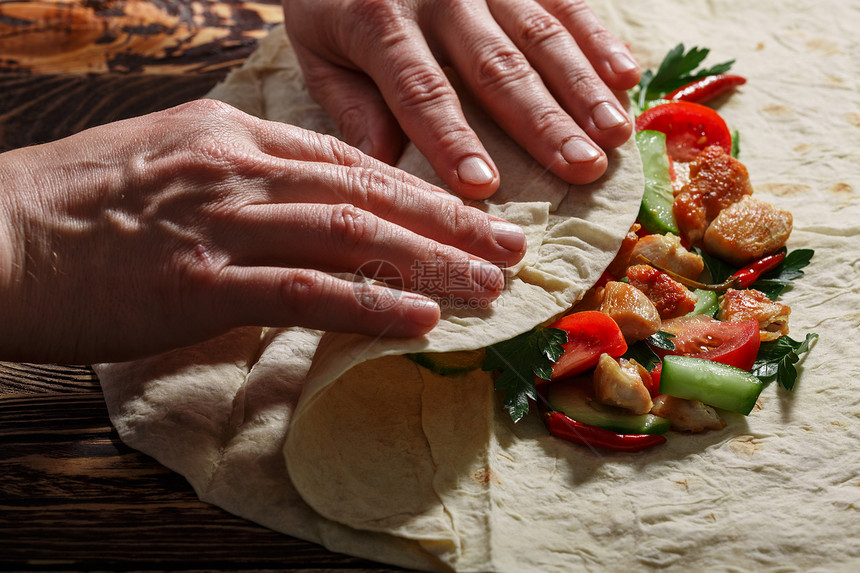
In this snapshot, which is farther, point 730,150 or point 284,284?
point 730,150

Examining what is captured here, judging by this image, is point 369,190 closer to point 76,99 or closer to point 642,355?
point 642,355

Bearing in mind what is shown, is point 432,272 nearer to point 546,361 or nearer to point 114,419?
point 546,361

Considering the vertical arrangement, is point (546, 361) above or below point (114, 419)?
above

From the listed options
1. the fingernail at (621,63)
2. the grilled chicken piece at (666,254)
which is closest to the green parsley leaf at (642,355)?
the grilled chicken piece at (666,254)

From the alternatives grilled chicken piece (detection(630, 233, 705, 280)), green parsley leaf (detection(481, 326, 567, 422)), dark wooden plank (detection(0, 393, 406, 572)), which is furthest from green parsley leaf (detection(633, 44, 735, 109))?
dark wooden plank (detection(0, 393, 406, 572))

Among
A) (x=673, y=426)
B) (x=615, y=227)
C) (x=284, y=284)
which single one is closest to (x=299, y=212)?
(x=284, y=284)

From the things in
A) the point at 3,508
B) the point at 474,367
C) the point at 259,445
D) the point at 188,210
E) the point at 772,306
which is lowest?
the point at 3,508

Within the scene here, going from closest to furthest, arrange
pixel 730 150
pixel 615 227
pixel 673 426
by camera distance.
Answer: pixel 673 426, pixel 615 227, pixel 730 150
